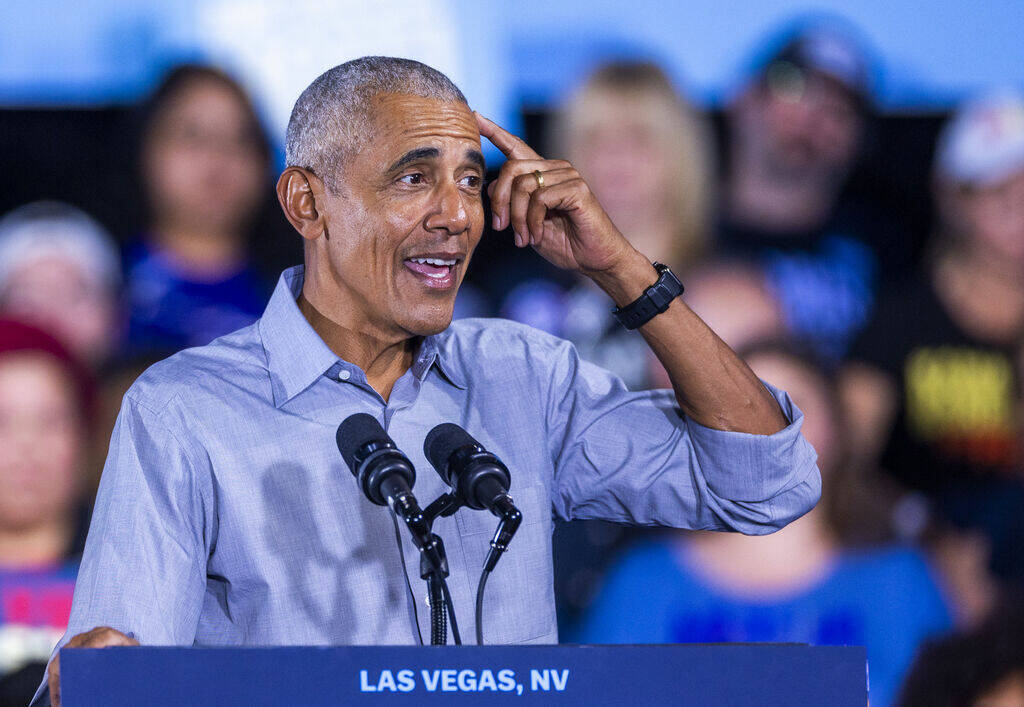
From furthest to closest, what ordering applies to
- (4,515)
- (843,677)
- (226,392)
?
(4,515), (226,392), (843,677)

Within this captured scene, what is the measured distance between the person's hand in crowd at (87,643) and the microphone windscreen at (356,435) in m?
0.34

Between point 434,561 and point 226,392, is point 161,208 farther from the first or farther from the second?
point 434,561

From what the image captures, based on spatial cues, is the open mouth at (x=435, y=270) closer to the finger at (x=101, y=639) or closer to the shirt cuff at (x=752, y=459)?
the shirt cuff at (x=752, y=459)

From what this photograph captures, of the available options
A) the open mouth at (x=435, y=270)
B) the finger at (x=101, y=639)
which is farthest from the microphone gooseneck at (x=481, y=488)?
the open mouth at (x=435, y=270)

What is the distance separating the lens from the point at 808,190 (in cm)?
368

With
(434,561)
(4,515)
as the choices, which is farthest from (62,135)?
(434,561)

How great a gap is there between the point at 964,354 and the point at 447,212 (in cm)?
250

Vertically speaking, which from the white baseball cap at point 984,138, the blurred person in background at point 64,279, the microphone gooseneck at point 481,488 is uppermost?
the white baseball cap at point 984,138

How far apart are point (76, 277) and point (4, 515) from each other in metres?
0.76

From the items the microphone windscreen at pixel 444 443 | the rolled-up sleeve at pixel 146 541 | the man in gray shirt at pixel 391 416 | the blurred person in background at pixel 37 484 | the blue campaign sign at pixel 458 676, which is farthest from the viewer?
the blurred person in background at pixel 37 484

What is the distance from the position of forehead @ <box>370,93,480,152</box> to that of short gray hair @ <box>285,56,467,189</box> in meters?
0.01

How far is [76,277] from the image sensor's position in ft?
11.1

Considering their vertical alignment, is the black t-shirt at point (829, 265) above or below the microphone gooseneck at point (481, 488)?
above

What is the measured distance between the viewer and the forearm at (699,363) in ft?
5.91
